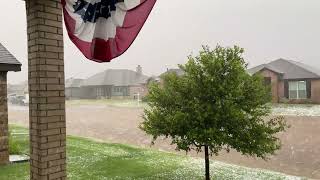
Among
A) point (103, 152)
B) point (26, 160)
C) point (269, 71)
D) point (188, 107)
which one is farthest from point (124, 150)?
point (269, 71)

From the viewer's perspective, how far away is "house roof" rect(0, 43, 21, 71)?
12562mm

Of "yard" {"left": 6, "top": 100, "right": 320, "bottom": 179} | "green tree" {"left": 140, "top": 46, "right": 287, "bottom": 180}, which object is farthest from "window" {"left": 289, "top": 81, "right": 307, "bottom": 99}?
"green tree" {"left": 140, "top": 46, "right": 287, "bottom": 180}

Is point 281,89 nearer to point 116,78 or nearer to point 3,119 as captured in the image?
point 3,119

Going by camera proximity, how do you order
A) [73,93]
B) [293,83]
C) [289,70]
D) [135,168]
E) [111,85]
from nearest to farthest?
[135,168]
[293,83]
[289,70]
[111,85]
[73,93]

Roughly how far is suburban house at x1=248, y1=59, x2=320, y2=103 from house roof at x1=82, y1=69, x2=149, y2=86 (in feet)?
149

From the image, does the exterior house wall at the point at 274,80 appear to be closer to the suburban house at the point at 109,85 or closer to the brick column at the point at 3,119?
the suburban house at the point at 109,85

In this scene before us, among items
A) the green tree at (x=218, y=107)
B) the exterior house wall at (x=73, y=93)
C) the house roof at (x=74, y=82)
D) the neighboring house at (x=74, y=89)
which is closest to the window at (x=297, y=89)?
the green tree at (x=218, y=107)

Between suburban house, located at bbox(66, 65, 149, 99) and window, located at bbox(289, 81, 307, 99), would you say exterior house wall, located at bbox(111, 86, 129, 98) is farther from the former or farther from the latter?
window, located at bbox(289, 81, 307, 99)

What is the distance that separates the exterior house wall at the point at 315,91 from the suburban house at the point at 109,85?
47.4 metres

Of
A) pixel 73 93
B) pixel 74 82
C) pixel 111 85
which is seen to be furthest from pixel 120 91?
pixel 74 82

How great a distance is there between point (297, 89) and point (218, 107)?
4477 centimetres

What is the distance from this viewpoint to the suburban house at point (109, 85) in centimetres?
9500

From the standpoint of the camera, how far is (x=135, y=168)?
43.8 ft

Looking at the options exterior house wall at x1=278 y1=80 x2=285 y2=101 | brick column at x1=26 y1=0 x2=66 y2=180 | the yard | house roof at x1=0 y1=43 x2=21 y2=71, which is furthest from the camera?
exterior house wall at x1=278 y1=80 x2=285 y2=101
